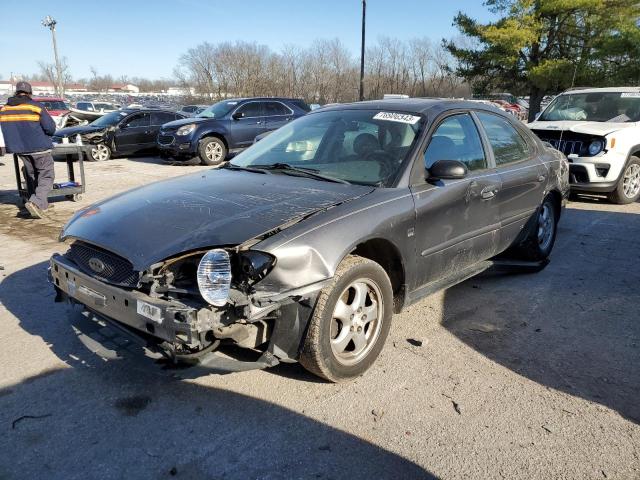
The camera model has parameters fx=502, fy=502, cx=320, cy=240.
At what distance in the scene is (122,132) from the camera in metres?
14.7

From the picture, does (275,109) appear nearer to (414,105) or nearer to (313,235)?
(414,105)

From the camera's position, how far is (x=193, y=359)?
256 cm

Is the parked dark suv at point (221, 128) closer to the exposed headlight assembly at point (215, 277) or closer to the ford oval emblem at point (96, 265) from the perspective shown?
the ford oval emblem at point (96, 265)

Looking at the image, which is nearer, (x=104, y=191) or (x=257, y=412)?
(x=257, y=412)

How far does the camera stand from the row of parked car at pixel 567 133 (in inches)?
306

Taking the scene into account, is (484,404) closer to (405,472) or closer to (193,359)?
(405,472)

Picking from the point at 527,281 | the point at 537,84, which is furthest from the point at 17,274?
the point at 537,84

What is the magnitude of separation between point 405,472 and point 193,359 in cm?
116

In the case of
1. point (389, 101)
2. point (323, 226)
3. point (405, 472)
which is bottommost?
point (405, 472)

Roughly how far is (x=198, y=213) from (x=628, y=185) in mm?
7734

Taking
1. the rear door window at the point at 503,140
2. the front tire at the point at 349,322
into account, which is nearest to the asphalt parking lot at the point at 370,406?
the front tire at the point at 349,322

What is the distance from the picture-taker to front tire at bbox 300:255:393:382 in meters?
2.74

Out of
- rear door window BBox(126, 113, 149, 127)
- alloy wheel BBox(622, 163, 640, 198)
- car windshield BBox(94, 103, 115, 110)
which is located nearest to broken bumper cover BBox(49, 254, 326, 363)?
alloy wheel BBox(622, 163, 640, 198)

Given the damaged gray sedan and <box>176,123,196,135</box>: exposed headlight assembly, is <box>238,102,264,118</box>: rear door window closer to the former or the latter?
<box>176,123,196,135</box>: exposed headlight assembly
